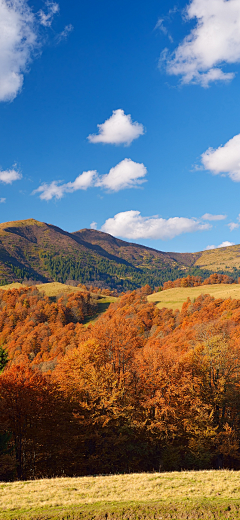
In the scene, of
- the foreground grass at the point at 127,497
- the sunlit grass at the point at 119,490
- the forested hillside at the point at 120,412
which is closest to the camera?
the foreground grass at the point at 127,497

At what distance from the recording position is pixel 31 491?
19.8m

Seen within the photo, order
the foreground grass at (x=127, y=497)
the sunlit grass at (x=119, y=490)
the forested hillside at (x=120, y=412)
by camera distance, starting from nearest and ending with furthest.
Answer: the foreground grass at (x=127, y=497)
the sunlit grass at (x=119, y=490)
the forested hillside at (x=120, y=412)

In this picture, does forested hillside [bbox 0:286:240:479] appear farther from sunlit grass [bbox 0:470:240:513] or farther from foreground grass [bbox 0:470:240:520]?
Result: foreground grass [bbox 0:470:240:520]

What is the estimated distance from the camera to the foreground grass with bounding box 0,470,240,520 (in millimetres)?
15234

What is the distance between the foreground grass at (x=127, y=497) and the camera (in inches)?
600

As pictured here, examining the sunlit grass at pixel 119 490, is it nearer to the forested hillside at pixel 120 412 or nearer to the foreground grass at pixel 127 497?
the foreground grass at pixel 127 497

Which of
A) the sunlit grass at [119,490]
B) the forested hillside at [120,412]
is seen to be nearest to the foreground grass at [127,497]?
the sunlit grass at [119,490]

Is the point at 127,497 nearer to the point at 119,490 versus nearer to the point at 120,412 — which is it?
the point at 119,490

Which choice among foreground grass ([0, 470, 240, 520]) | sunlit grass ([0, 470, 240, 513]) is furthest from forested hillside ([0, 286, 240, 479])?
foreground grass ([0, 470, 240, 520])

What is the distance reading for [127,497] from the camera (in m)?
17.9

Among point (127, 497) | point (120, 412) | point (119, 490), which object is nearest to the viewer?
point (127, 497)

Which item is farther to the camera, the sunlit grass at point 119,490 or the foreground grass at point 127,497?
the sunlit grass at point 119,490

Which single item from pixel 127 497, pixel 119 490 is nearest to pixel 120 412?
pixel 119 490

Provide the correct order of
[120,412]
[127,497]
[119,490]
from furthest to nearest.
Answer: [120,412] < [119,490] < [127,497]
